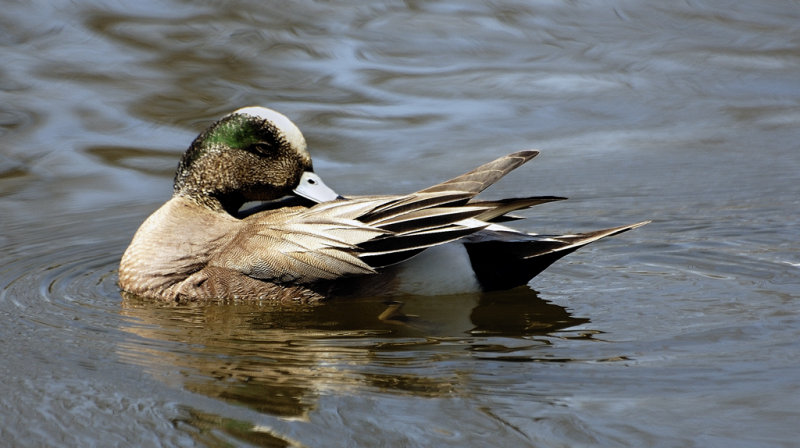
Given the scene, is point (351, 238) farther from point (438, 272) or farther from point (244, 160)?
point (244, 160)

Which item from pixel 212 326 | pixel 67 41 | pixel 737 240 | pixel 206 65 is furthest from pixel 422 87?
pixel 212 326

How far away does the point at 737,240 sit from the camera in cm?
546

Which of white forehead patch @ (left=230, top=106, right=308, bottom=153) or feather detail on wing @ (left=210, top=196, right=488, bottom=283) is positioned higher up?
white forehead patch @ (left=230, top=106, right=308, bottom=153)

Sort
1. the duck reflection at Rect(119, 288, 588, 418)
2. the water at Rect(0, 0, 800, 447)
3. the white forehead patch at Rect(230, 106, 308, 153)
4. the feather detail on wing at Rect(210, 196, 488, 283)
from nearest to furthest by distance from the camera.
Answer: the water at Rect(0, 0, 800, 447), the duck reflection at Rect(119, 288, 588, 418), the feather detail on wing at Rect(210, 196, 488, 283), the white forehead patch at Rect(230, 106, 308, 153)

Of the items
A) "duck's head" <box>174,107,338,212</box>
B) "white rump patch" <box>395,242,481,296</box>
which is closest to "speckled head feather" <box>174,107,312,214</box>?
"duck's head" <box>174,107,338,212</box>

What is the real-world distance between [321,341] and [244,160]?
130 cm

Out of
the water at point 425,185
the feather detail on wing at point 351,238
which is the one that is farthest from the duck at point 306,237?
the water at point 425,185

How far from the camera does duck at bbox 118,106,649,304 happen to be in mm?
4707

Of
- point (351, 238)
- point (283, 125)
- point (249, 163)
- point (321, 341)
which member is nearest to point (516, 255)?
point (351, 238)

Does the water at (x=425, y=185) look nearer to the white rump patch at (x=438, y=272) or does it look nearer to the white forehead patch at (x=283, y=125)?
the white rump patch at (x=438, y=272)

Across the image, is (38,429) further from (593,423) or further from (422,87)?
(422,87)

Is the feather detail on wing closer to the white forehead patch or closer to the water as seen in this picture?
the water

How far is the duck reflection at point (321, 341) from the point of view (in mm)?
3744

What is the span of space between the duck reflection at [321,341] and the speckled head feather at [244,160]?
26.7 inches
